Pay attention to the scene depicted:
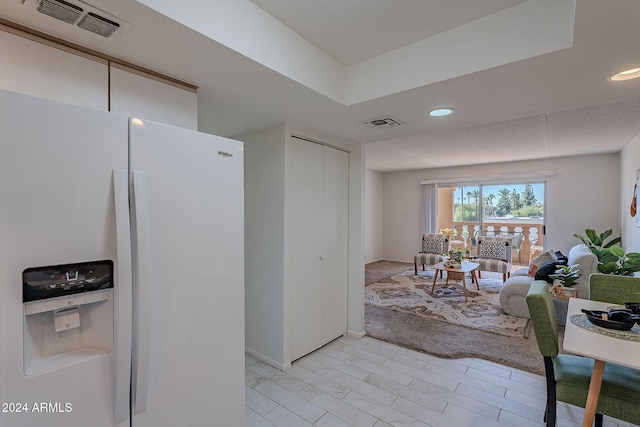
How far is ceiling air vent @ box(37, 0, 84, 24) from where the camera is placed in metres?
1.13

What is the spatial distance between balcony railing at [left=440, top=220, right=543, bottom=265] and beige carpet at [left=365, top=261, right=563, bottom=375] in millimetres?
4103

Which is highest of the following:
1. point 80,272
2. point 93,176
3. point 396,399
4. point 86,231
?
point 93,176

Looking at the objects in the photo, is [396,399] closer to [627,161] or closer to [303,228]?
[303,228]

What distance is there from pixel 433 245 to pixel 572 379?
499 cm

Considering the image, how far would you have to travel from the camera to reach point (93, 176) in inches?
42.9

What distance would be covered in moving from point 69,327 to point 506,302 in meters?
4.57

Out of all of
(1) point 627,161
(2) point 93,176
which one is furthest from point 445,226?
(2) point 93,176

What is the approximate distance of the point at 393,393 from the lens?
7.57ft

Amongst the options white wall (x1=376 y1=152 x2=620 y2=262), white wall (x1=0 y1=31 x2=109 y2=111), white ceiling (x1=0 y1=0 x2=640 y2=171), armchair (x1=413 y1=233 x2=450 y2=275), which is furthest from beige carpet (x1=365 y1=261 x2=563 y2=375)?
white wall (x1=376 y1=152 x2=620 y2=262)

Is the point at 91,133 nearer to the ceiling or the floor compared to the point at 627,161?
nearer to the floor

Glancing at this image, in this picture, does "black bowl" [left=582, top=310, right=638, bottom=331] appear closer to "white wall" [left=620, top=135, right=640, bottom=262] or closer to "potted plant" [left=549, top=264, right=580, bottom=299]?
"potted plant" [left=549, top=264, right=580, bottom=299]

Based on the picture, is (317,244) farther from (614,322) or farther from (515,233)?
(515,233)

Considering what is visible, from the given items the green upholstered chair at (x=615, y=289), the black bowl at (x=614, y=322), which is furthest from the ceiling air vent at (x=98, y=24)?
the green upholstered chair at (x=615, y=289)

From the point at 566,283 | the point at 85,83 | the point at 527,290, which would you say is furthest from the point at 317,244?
the point at 527,290
